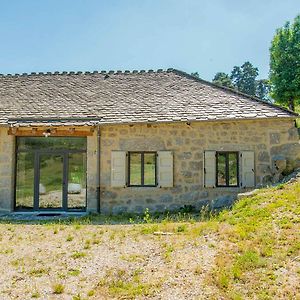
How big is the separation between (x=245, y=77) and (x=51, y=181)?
52.7 meters

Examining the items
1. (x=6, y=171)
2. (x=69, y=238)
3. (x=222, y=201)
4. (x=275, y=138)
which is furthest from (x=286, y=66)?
(x=69, y=238)

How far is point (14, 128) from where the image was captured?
12430 millimetres

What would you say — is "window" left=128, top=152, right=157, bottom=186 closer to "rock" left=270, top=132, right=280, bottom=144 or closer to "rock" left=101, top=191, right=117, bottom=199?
"rock" left=101, top=191, right=117, bottom=199

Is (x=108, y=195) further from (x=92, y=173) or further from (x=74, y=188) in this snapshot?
(x=74, y=188)

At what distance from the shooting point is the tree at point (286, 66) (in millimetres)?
23297

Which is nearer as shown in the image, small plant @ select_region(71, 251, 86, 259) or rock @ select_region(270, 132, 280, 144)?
small plant @ select_region(71, 251, 86, 259)

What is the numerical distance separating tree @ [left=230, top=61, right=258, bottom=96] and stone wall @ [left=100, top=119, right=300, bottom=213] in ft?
156

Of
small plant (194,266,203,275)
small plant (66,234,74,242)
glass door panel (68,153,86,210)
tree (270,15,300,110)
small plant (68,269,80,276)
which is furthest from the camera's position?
tree (270,15,300,110)

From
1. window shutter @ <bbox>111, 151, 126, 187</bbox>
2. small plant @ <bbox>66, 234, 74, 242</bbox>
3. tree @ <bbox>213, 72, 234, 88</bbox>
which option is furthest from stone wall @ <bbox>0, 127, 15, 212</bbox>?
tree @ <bbox>213, 72, 234, 88</bbox>

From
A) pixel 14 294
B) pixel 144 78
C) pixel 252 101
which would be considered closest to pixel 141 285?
pixel 14 294

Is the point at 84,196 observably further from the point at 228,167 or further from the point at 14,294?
the point at 14,294

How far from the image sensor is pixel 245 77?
6009cm

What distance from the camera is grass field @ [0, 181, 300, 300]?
16.4 ft

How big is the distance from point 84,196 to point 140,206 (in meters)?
2.01
